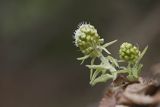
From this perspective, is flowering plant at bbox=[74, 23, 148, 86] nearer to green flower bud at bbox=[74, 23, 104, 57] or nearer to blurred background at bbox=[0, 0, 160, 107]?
green flower bud at bbox=[74, 23, 104, 57]

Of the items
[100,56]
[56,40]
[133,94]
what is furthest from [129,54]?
[56,40]

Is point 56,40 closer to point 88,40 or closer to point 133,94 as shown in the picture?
point 88,40

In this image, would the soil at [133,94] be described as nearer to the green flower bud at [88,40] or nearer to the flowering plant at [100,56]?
the flowering plant at [100,56]

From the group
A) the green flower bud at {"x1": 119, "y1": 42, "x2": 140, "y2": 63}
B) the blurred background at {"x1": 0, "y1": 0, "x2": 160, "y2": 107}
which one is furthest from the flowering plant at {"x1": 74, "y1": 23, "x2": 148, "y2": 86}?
the blurred background at {"x1": 0, "y1": 0, "x2": 160, "y2": 107}

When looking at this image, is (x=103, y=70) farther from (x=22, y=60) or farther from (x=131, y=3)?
(x=22, y=60)

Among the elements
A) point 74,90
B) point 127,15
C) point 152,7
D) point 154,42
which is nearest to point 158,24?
point 154,42

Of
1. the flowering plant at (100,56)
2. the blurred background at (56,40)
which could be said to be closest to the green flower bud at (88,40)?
the flowering plant at (100,56)
